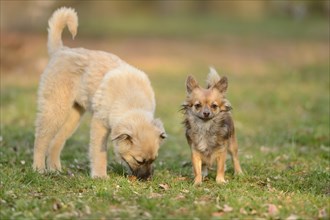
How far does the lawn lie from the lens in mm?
6207

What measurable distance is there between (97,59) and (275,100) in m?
7.97

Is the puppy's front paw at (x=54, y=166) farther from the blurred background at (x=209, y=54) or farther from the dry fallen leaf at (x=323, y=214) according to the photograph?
the dry fallen leaf at (x=323, y=214)

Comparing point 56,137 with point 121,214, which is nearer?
point 121,214

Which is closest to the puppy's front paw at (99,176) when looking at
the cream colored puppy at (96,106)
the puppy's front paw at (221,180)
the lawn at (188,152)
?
the cream colored puppy at (96,106)

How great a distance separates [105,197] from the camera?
6547 millimetres

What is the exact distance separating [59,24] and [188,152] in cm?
314

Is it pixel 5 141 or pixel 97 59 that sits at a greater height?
pixel 97 59

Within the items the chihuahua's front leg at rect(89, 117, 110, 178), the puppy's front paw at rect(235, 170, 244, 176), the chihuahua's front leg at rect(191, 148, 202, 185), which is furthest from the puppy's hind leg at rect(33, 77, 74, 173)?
the puppy's front paw at rect(235, 170, 244, 176)

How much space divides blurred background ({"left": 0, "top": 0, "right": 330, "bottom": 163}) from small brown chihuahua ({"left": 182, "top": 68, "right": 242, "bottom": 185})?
117 inches

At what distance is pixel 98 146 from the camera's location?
27.0 ft

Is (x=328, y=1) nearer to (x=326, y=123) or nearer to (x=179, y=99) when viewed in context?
(x=179, y=99)

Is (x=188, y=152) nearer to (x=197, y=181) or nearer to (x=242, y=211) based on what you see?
(x=197, y=181)

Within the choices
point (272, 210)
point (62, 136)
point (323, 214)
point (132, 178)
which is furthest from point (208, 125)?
point (62, 136)

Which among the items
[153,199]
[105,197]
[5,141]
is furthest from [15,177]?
[5,141]
